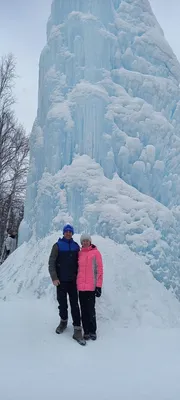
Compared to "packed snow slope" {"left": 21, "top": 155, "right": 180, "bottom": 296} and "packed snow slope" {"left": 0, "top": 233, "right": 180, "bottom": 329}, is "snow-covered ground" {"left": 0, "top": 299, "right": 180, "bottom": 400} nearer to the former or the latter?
"packed snow slope" {"left": 0, "top": 233, "right": 180, "bottom": 329}

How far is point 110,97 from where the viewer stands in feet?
27.5

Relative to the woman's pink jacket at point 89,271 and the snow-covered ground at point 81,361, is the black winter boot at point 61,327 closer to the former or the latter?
the snow-covered ground at point 81,361

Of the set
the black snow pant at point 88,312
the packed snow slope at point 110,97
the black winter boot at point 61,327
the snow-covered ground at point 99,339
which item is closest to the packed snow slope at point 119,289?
the snow-covered ground at point 99,339

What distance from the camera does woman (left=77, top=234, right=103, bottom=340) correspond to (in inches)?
211

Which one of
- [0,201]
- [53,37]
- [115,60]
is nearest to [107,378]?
[115,60]

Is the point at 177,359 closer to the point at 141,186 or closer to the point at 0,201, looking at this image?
the point at 141,186

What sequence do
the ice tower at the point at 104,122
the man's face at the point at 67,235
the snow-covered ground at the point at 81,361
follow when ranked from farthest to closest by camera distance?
1. the ice tower at the point at 104,122
2. the man's face at the point at 67,235
3. the snow-covered ground at the point at 81,361

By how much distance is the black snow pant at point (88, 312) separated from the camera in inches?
212

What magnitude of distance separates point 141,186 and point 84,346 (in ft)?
12.4

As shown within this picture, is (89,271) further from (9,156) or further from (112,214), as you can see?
(9,156)

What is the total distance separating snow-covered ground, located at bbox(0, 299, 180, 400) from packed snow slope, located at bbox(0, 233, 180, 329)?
0.78 feet

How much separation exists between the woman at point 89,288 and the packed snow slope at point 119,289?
2.01 ft

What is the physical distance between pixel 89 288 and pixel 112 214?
7.27 ft

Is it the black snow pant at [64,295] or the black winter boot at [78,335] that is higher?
the black snow pant at [64,295]
